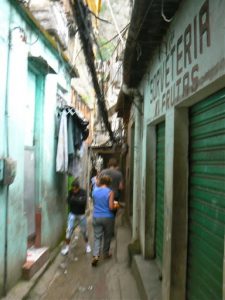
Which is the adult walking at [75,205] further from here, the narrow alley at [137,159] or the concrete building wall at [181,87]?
the concrete building wall at [181,87]

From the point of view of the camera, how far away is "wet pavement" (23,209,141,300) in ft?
21.2

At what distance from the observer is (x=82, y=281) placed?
7.21 m

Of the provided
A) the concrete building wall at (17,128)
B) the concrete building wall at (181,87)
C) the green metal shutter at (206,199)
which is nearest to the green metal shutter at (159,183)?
the concrete building wall at (181,87)

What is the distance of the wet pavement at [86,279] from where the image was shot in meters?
6.46

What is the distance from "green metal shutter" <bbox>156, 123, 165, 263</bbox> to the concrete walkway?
910 mm

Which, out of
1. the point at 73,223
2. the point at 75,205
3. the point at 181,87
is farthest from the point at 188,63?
the point at 73,223

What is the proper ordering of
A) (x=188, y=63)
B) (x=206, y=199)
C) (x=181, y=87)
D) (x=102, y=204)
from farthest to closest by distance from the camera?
(x=102, y=204) < (x=181, y=87) < (x=188, y=63) < (x=206, y=199)

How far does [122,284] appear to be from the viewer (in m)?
6.99

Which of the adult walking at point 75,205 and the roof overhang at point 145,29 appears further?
the adult walking at point 75,205

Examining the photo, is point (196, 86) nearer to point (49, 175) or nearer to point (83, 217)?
point (49, 175)

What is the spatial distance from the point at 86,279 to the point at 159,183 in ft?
7.67

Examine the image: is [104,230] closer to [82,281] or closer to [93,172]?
[82,281]

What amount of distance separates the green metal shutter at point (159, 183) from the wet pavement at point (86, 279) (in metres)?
0.91

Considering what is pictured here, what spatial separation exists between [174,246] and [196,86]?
1976 millimetres
